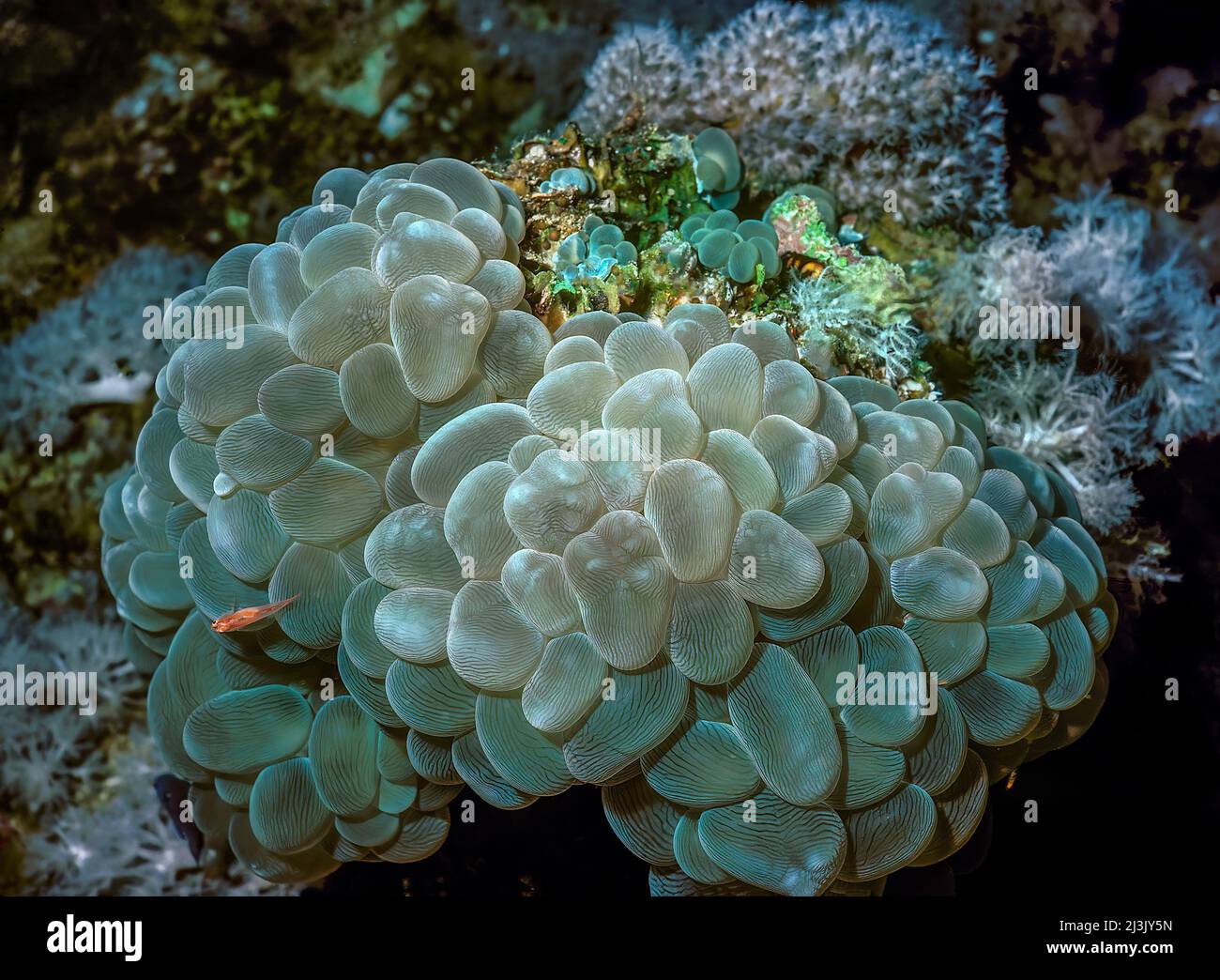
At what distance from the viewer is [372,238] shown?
1.51 meters

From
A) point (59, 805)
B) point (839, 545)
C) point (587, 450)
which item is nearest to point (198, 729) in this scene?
point (587, 450)

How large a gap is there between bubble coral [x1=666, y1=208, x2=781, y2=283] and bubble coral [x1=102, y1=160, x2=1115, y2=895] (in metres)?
0.37

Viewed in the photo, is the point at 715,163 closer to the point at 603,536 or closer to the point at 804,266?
the point at 804,266

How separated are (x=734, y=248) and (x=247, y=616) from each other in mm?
1406

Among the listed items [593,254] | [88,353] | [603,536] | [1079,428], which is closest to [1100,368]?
[1079,428]

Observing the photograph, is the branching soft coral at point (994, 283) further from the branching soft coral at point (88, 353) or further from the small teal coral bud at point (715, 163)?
the branching soft coral at point (88, 353)

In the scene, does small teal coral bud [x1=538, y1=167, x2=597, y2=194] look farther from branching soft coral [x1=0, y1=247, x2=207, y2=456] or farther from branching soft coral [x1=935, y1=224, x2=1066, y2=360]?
branching soft coral [x1=0, y1=247, x2=207, y2=456]

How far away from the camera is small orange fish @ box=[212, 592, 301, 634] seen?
1442mm

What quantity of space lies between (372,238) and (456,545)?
702mm

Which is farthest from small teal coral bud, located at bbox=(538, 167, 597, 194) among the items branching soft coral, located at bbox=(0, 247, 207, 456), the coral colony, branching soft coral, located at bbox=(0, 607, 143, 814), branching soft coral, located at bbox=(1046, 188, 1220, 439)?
branching soft coral, located at bbox=(0, 607, 143, 814)

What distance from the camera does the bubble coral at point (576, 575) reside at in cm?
121

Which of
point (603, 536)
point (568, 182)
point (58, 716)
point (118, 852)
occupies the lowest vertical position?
point (118, 852)

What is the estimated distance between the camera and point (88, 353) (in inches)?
105
